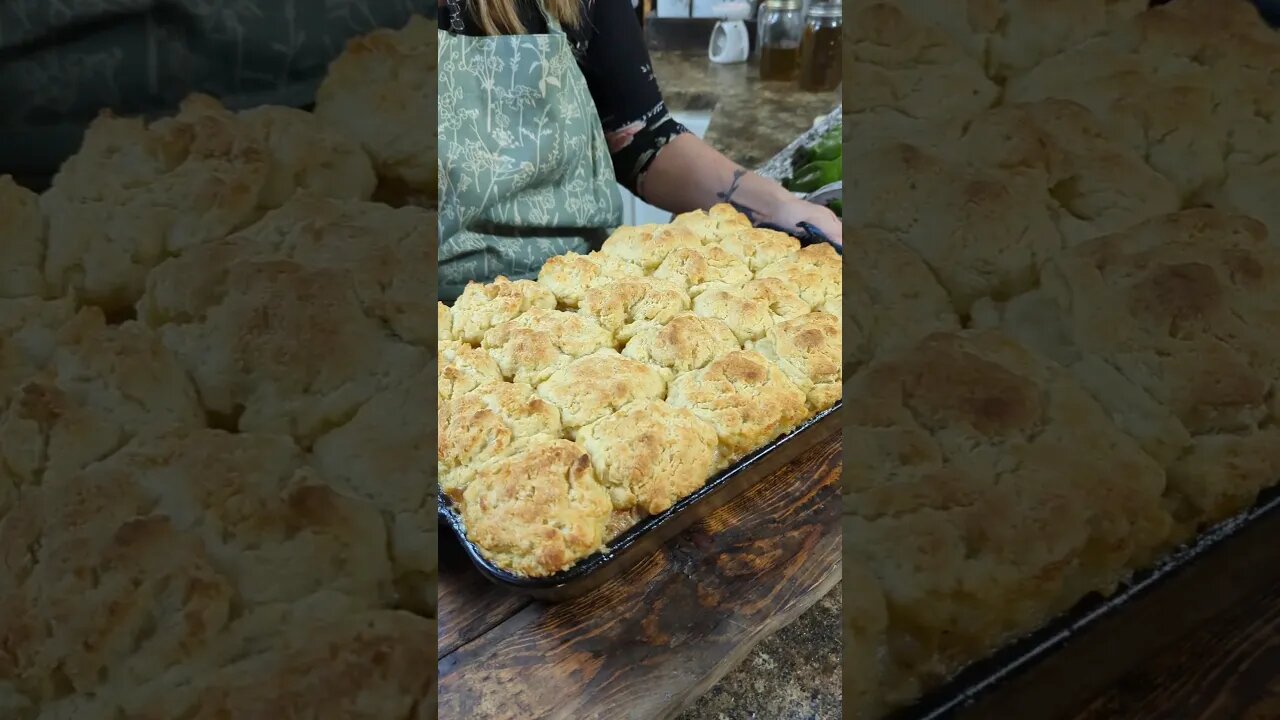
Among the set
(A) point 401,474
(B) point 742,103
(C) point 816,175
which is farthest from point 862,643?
(B) point 742,103

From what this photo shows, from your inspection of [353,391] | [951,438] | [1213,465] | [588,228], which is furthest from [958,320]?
[588,228]

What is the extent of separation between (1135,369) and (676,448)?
41cm

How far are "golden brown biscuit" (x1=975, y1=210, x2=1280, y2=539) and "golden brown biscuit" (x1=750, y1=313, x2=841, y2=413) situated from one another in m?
0.43

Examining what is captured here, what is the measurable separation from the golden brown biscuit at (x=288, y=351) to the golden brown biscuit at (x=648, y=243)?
2.82ft

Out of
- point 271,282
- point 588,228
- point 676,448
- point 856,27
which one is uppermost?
point 856,27

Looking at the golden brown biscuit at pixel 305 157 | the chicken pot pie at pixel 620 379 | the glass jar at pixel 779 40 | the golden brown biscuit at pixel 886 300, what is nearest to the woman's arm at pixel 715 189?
the chicken pot pie at pixel 620 379

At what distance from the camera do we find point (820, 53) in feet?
8.54

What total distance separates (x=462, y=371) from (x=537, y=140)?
55cm

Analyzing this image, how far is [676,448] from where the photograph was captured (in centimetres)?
78

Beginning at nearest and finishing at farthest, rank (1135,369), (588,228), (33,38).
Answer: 1. (33,38)
2. (1135,369)
3. (588,228)

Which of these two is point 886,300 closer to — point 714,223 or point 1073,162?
point 1073,162

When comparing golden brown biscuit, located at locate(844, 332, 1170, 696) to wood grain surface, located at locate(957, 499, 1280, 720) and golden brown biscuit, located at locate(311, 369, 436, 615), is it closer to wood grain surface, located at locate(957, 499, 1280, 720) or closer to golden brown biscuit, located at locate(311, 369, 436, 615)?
wood grain surface, located at locate(957, 499, 1280, 720)

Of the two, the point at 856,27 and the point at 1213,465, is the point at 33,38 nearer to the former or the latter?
the point at 856,27

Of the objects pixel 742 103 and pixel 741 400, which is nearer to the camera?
pixel 741 400
